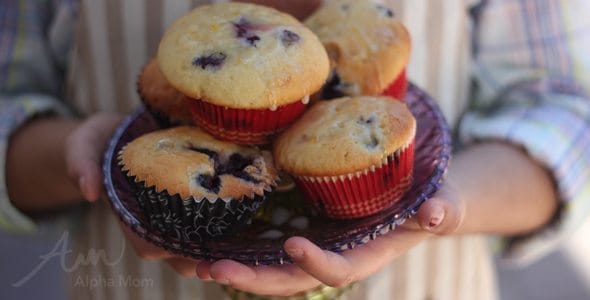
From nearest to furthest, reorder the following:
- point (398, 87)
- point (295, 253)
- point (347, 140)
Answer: point (295, 253) < point (347, 140) < point (398, 87)

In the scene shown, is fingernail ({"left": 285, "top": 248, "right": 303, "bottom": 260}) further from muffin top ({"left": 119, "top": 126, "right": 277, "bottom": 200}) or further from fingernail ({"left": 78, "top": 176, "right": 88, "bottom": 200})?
fingernail ({"left": 78, "top": 176, "right": 88, "bottom": 200})

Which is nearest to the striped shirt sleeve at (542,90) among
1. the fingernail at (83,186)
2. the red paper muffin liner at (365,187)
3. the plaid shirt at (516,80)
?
the plaid shirt at (516,80)

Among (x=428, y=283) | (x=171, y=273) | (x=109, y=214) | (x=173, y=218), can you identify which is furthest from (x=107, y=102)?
(x=428, y=283)

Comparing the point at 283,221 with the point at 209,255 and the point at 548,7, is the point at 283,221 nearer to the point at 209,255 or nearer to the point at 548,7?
the point at 209,255

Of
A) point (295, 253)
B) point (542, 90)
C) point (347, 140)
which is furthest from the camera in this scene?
point (542, 90)

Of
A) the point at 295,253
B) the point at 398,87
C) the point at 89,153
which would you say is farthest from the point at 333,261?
the point at 89,153

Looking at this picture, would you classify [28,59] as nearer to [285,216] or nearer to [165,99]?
[165,99]
